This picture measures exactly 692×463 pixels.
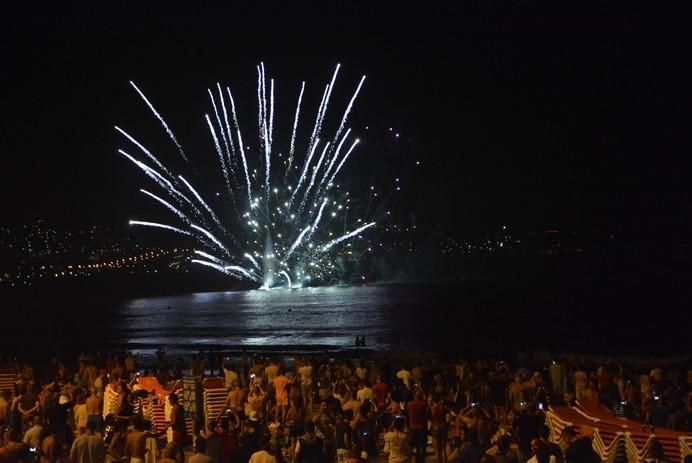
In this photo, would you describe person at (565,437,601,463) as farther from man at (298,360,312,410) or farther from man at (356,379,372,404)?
man at (298,360,312,410)

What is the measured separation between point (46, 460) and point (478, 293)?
124 m

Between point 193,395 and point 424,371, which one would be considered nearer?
point 193,395

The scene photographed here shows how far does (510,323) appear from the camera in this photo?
262 feet

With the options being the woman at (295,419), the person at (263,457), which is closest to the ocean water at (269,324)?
the woman at (295,419)

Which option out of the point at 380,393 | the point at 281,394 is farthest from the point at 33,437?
the point at 380,393

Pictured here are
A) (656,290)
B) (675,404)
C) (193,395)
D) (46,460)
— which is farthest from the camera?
(656,290)

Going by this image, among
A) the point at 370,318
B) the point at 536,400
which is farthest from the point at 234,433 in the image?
the point at 370,318

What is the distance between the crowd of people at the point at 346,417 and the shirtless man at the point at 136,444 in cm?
1

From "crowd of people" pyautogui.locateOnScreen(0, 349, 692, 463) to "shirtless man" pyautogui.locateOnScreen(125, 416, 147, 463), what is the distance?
1 cm

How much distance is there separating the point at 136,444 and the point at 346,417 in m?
3.28

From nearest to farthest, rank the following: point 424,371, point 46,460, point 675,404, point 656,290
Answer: point 46,460
point 675,404
point 424,371
point 656,290

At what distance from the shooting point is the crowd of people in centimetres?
974

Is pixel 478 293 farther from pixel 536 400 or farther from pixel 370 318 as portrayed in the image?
pixel 536 400

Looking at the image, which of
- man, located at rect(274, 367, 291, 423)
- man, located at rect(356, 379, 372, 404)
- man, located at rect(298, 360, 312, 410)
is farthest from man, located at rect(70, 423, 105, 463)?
man, located at rect(298, 360, 312, 410)
